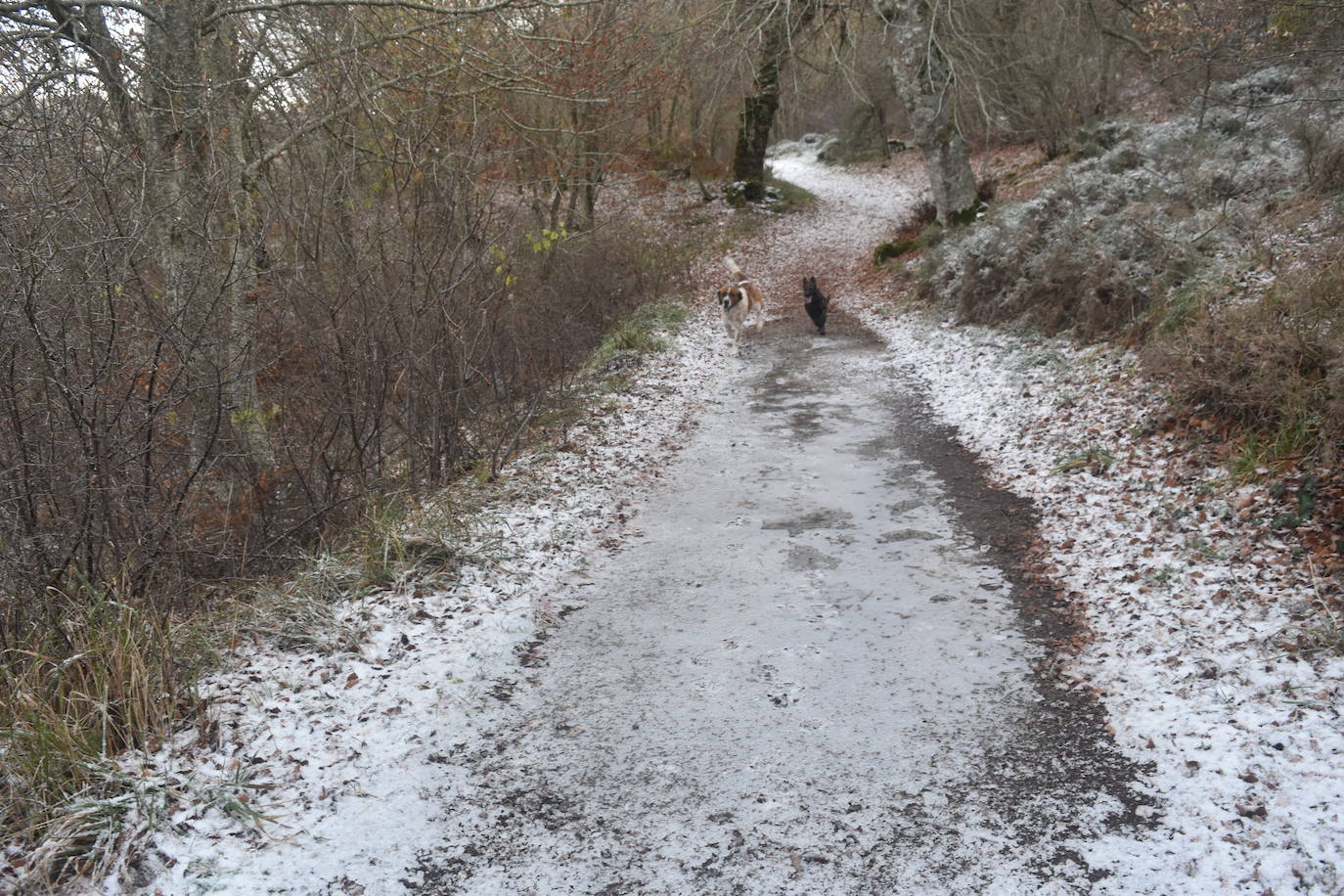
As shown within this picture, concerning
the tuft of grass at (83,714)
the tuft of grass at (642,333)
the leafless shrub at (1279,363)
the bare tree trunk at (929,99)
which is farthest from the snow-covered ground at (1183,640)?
the bare tree trunk at (929,99)

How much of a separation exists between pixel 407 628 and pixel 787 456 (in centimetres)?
435

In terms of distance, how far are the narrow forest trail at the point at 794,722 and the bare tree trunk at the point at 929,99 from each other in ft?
35.5

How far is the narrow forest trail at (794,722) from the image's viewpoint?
3.31m

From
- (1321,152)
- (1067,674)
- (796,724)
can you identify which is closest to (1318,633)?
(1067,674)

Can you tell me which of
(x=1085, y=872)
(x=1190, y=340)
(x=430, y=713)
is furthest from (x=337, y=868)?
(x=1190, y=340)

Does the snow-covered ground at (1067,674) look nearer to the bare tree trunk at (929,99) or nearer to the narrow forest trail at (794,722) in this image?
the narrow forest trail at (794,722)

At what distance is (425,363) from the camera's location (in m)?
7.22

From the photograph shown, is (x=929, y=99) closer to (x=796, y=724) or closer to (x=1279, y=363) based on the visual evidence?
(x=1279, y=363)

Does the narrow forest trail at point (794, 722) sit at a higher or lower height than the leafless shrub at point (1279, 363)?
lower

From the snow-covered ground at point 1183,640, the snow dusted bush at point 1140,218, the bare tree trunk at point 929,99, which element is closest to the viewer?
the snow-covered ground at point 1183,640

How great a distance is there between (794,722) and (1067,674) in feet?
4.85

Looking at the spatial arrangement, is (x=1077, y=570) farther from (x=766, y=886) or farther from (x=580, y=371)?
(x=580, y=371)

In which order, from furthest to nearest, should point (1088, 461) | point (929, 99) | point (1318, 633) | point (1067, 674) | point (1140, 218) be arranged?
point (929, 99), point (1140, 218), point (1088, 461), point (1067, 674), point (1318, 633)

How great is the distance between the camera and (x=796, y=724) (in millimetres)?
4145
